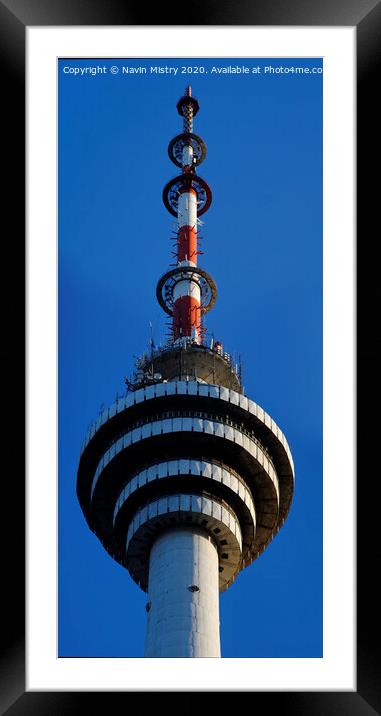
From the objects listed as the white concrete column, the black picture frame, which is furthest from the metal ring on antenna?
the black picture frame

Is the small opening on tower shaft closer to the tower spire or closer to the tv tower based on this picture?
the tv tower

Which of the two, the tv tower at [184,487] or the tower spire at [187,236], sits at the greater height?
the tower spire at [187,236]

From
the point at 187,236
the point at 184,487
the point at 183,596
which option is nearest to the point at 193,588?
the point at 183,596

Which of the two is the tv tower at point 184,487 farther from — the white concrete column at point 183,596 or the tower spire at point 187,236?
the tower spire at point 187,236
